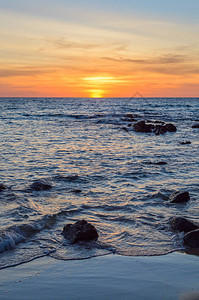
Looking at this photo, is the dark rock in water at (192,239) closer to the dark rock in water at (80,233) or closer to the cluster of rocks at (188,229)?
the cluster of rocks at (188,229)

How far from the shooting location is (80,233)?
5.33 m

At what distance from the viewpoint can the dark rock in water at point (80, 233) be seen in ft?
17.4

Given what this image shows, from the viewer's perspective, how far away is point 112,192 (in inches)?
323

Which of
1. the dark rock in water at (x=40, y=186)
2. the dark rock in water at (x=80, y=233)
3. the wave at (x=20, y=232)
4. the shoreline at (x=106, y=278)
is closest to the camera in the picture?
the shoreline at (x=106, y=278)

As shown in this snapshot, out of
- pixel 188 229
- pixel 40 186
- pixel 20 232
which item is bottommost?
pixel 20 232

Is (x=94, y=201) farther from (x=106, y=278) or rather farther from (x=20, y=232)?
(x=106, y=278)

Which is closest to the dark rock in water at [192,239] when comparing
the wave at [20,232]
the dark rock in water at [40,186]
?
the wave at [20,232]

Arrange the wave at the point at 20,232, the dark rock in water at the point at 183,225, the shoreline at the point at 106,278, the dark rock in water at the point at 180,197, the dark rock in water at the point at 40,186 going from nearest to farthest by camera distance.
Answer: the shoreline at the point at 106,278, the wave at the point at 20,232, the dark rock in water at the point at 183,225, the dark rock in water at the point at 180,197, the dark rock in water at the point at 40,186

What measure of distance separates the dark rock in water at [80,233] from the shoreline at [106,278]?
67cm

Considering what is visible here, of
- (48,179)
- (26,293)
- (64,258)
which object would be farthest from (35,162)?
(26,293)

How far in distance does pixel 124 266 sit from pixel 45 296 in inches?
50.7

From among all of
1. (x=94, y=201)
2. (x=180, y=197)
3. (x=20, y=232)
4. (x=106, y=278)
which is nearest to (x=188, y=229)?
(x=180, y=197)

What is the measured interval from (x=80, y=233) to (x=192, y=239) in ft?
6.28

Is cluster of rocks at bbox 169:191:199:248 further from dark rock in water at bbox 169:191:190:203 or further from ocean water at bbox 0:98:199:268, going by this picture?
dark rock in water at bbox 169:191:190:203
